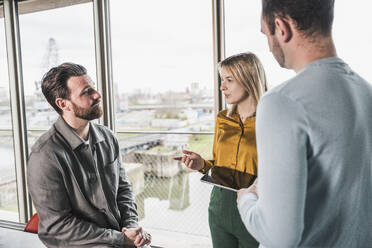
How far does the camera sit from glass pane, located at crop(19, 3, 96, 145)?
2.59 m

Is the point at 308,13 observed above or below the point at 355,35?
below

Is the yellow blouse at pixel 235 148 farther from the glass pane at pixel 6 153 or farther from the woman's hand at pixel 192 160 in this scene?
the glass pane at pixel 6 153

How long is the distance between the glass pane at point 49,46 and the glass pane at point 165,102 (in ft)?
1.01

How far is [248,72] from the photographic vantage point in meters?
1.43

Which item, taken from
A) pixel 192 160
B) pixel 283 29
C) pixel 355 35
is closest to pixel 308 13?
pixel 283 29

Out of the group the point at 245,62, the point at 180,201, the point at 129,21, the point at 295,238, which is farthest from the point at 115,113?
the point at 295,238

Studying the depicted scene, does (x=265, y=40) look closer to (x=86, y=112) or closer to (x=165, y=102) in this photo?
(x=165, y=102)

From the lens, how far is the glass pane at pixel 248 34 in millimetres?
1885

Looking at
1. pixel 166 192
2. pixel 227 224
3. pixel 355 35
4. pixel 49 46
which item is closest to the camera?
pixel 227 224

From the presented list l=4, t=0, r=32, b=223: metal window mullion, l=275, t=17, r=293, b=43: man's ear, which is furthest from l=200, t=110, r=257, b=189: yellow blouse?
l=4, t=0, r=32, b=223: metal window mullion

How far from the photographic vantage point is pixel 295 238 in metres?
0.58

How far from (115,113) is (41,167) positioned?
1314 millimetres

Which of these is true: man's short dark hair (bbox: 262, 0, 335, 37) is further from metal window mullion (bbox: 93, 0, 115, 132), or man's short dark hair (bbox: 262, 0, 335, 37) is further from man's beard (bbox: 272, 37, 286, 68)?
metal window mullion (bbox: 93, 0, 115, 132)

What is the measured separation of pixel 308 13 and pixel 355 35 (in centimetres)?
142
